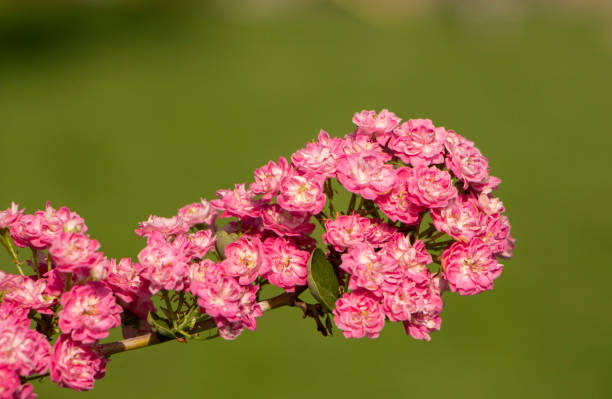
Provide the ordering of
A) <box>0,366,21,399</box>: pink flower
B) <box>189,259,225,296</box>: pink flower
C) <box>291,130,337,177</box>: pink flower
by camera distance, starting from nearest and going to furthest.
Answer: <box>0,366,21,399</box>: pink flower, <box>189,259,225,296</box>: pink flower, <box>291,130,337,177</box>: pink flower

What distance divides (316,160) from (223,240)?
0.20 metres

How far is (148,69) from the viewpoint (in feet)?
24.4

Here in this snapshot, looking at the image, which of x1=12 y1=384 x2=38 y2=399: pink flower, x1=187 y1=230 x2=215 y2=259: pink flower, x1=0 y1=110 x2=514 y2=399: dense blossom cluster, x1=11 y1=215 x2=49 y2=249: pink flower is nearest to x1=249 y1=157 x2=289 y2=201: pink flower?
x1=0 y1=110 x2=514 y2=399: dense blossom cluster

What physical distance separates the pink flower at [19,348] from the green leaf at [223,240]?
300mm

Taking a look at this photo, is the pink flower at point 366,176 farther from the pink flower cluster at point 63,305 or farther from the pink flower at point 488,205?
the pink flower cluster at point 63,305

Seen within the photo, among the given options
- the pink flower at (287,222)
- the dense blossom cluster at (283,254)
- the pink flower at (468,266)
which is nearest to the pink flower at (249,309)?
the dense blossom cluster at (283,254)

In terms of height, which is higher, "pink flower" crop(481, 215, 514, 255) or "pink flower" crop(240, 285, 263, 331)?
"pink flower" crop(481, 215, 514, 255)

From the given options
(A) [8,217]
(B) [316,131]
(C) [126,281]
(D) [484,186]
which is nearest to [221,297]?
(C) [126,281]

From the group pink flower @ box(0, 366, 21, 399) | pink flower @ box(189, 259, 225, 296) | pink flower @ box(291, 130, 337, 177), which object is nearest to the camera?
pink flower @ box(0, 366, 21, 399)

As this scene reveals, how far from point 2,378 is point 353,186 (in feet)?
1.85

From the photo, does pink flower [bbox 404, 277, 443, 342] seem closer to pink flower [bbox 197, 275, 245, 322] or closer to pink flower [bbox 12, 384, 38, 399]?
pink flower [bbox 197, 275, 245, 322]

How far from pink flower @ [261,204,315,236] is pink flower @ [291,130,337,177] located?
0.24ft

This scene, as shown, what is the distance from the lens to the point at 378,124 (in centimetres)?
122

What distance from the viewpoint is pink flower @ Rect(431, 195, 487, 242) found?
3.76ft
